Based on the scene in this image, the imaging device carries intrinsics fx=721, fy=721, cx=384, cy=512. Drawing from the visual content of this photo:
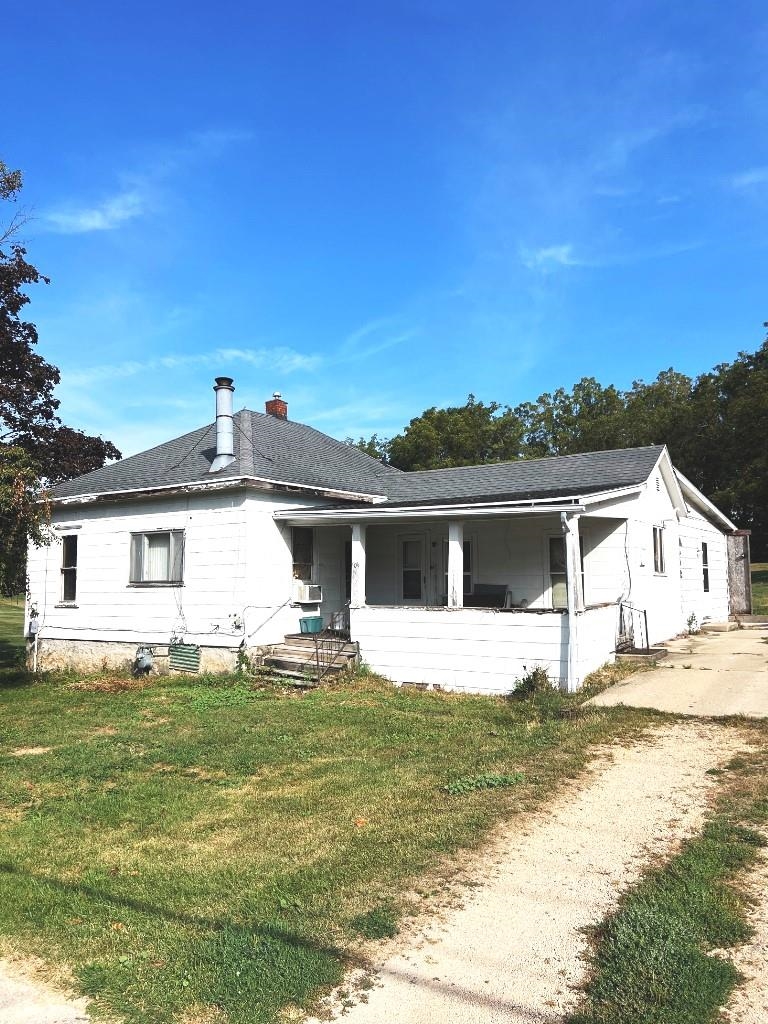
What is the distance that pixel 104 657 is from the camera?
15.6 m

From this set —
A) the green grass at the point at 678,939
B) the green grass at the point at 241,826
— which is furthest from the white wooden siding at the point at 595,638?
the green grass at the point at 678,939

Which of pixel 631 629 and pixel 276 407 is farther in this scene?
pixel 276 407

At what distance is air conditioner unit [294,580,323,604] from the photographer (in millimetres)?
14320

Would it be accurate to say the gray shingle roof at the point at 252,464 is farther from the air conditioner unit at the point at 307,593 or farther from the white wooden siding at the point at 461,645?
the white wooden siding at the point at 461,645

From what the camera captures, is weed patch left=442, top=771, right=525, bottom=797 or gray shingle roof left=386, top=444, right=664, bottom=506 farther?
gray shingle roof left=386, top=444, right=664, bottom=506

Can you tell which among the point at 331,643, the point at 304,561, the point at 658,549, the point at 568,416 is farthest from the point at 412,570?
the point at 568,416

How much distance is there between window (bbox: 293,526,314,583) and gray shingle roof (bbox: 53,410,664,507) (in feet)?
3.38

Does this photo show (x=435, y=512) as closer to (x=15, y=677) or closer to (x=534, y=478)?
(x=534, y=478)

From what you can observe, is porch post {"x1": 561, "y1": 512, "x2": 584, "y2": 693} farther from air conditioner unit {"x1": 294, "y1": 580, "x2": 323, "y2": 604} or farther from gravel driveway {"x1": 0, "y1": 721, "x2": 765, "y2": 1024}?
air conditioner unit {"x1": 294, "y1": 580, "x2": 323, "y2": 604}

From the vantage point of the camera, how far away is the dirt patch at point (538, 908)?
3.28m

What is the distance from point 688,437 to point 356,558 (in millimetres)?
35087

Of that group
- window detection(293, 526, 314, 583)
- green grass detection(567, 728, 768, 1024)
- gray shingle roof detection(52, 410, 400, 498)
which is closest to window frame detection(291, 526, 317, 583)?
window detection(293, 526, 314, 583)

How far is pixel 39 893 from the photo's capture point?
4.45m

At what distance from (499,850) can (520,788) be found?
142 centimetres
